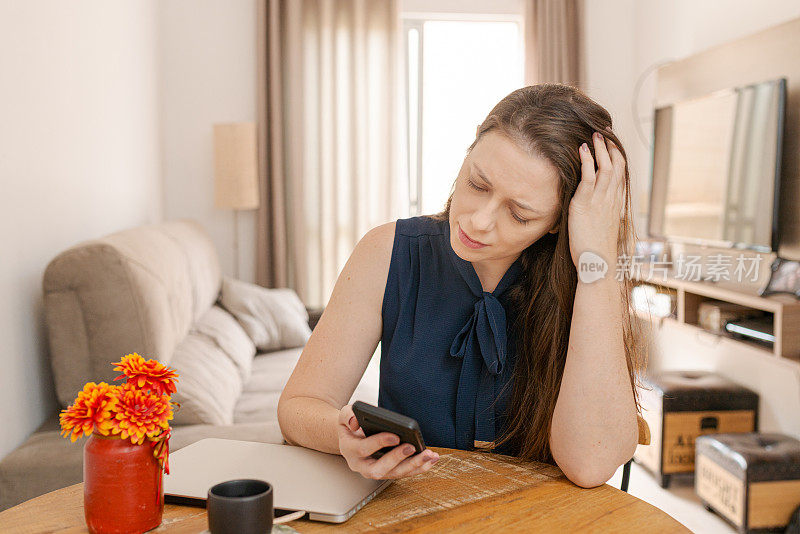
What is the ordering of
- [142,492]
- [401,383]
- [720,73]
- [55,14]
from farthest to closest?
[720,73]
[55,14]
[401,383]
[142,492]

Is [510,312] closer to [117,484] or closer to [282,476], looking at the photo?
[282,476]

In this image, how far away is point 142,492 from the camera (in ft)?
2.55

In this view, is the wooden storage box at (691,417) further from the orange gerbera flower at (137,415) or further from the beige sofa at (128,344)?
the orange gerbera flower at (137,415)

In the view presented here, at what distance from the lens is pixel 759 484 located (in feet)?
7.80

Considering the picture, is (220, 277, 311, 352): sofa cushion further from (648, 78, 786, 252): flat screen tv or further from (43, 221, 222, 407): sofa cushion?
(648, 78, 786, 252): flat screen tv

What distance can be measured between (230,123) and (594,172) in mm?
3169

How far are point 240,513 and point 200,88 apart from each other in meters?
3.85

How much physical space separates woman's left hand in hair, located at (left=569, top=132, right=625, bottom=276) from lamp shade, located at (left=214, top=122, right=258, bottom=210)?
305 centimetres

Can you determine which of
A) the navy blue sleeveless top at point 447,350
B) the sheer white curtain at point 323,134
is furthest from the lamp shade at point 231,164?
the navy blue sleeveless top at point 447,350

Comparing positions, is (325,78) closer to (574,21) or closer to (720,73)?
(574,21)

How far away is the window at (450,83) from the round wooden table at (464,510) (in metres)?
3.58

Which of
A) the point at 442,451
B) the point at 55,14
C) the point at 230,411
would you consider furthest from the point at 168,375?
the point at 55,14

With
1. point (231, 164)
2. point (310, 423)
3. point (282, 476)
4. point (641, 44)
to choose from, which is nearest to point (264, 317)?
point (231, 164)

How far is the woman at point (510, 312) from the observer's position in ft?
3.46
